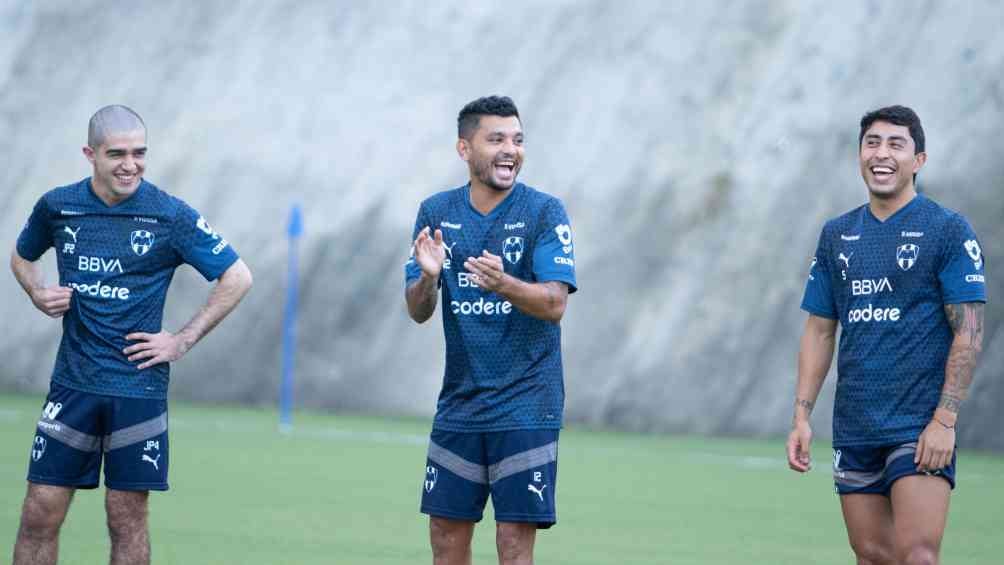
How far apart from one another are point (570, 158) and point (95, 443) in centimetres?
1399

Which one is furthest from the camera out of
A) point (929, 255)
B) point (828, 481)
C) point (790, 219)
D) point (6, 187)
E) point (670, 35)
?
point (6, 187)

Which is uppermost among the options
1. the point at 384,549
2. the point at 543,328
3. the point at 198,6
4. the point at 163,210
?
the point at 198,6

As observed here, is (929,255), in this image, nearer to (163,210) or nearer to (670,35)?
(163,210)

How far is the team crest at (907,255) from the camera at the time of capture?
6785mm

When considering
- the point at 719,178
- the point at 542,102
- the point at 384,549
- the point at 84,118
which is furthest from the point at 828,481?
the point at 84,118

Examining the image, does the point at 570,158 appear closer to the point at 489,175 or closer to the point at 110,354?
the point at 110,354

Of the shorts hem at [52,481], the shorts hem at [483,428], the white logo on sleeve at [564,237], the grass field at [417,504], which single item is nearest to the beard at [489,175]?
the white logo on sleeve at [564,237]

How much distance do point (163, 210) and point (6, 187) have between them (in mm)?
17757

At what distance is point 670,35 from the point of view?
70.8 feet

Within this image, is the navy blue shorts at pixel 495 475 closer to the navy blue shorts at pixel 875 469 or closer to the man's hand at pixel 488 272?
the man's hand at pixel 488 272

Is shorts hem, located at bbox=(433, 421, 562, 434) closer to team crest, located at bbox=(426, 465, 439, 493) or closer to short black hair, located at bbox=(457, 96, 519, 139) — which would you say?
team crest, located at bbox=(426, 465, 439, 493)

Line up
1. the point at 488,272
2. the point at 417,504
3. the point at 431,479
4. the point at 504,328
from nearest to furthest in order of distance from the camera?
the point at 488,272, the point at 504,328, the point at 431,479, the point at 417,504

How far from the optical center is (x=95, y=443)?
752cm

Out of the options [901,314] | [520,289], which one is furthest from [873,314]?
[520,289]
